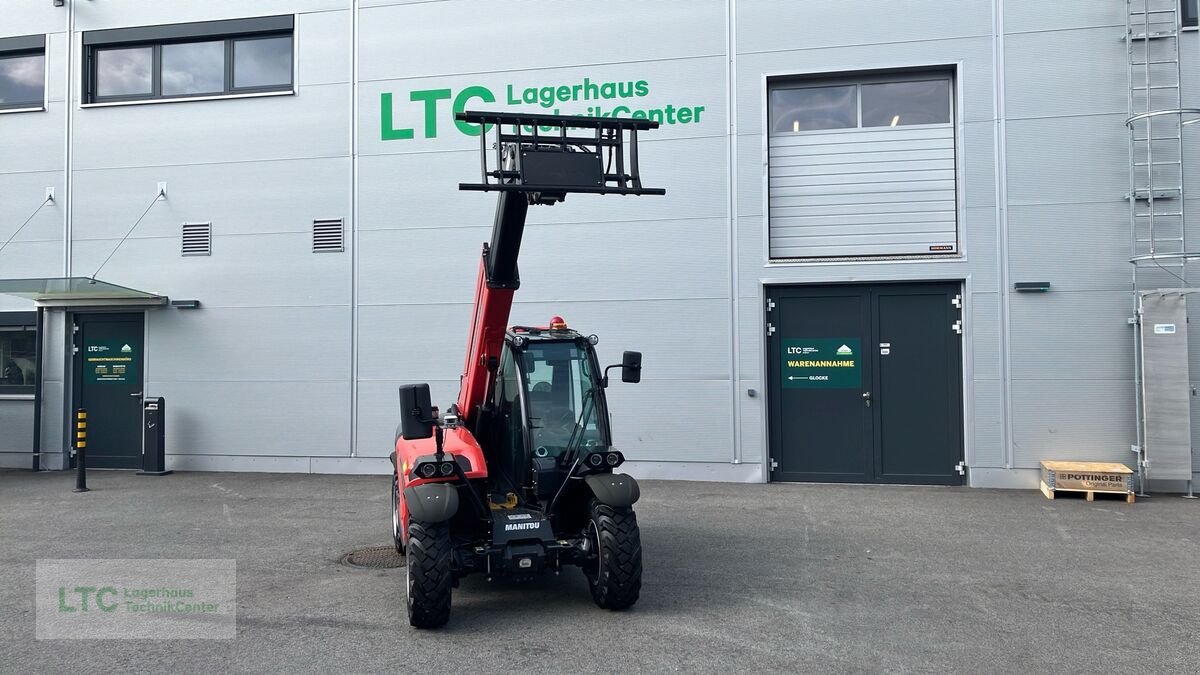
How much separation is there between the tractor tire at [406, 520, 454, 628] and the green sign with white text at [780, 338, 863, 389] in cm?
727

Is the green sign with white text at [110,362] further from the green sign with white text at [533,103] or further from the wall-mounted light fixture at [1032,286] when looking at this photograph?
the wall-mounted light fixture at [1032,286]

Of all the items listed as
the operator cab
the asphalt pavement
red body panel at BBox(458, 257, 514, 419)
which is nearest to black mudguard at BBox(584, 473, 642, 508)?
the operator cab

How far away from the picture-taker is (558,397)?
651 centimetres

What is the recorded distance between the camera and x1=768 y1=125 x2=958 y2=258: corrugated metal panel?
11766mm

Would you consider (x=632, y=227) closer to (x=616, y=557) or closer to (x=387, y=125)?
(x=387, y=125)

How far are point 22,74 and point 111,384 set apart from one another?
18.7 ft

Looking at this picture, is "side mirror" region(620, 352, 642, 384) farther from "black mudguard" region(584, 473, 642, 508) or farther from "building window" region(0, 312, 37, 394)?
"building window" region(0, 312, 37, 394)

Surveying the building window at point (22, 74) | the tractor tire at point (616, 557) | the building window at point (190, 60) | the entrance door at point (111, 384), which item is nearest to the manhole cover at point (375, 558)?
the tractor tire at point (616, 557)

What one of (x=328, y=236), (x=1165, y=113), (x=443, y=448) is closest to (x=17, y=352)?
(x=328, y=236)

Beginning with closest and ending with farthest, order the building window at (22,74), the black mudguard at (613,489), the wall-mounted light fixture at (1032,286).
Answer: the black mudguard at (613,489)
the wall-mounted light fixture at (1032,286)
the building window at (22,74)

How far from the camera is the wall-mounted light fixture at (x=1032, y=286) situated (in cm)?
1115

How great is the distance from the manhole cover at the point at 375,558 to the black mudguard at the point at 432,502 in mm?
1896

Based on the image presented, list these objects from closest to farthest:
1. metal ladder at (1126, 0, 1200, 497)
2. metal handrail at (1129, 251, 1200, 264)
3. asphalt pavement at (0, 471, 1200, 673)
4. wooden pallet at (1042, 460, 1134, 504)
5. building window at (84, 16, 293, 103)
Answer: asphalt pavement at (0, 471, 1200, 673), wooden pallet at (1042, 460, 1134, 504), metal handrail at (1129, 251, 1200, 264), metal ladder at (1126, 0, 1200, 497), building window at (84, 16, 293, 103)

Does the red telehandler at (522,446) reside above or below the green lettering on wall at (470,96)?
below
